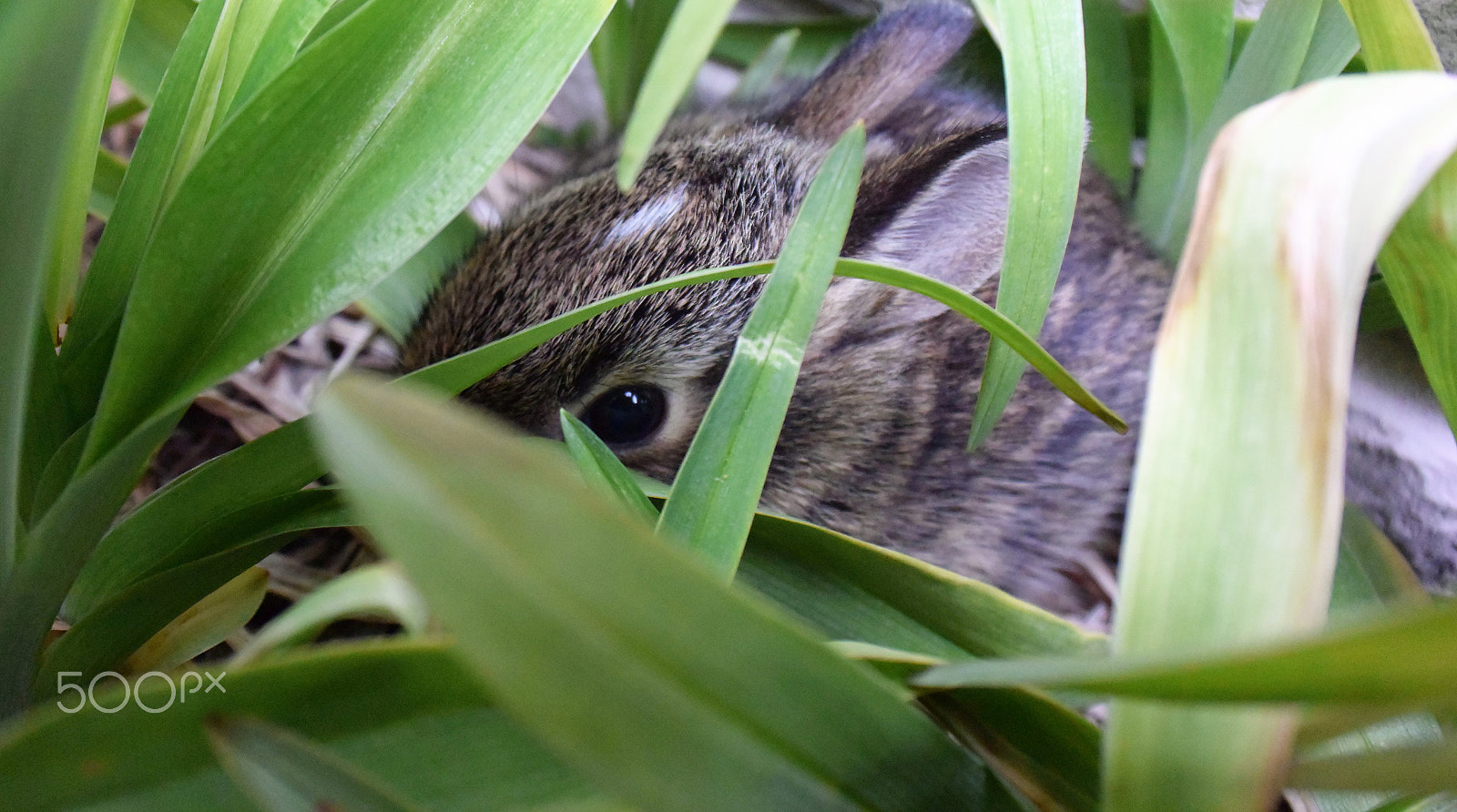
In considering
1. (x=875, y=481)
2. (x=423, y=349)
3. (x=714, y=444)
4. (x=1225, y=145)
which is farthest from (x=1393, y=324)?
(x=423, y=349)

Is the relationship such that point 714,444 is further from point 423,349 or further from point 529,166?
point 529,166

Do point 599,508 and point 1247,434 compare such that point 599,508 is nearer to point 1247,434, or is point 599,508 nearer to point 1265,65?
point 1247,434

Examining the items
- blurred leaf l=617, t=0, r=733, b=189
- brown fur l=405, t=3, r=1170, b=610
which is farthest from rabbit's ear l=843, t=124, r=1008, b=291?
blurred leaf l=617, t=0, r=733, b=189

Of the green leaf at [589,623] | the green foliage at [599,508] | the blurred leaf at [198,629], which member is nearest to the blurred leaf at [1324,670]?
the green foliage at [599,508]

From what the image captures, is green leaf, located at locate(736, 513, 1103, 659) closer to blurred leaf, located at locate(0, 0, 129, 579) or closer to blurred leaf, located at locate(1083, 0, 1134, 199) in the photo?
blurred leaf, located at locate(0, 0, 129, 579)

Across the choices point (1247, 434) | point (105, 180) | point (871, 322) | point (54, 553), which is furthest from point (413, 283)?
point (1247, 434)

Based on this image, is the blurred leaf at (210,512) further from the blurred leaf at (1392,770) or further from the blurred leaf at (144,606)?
the blurred leaf at (1392,770)
